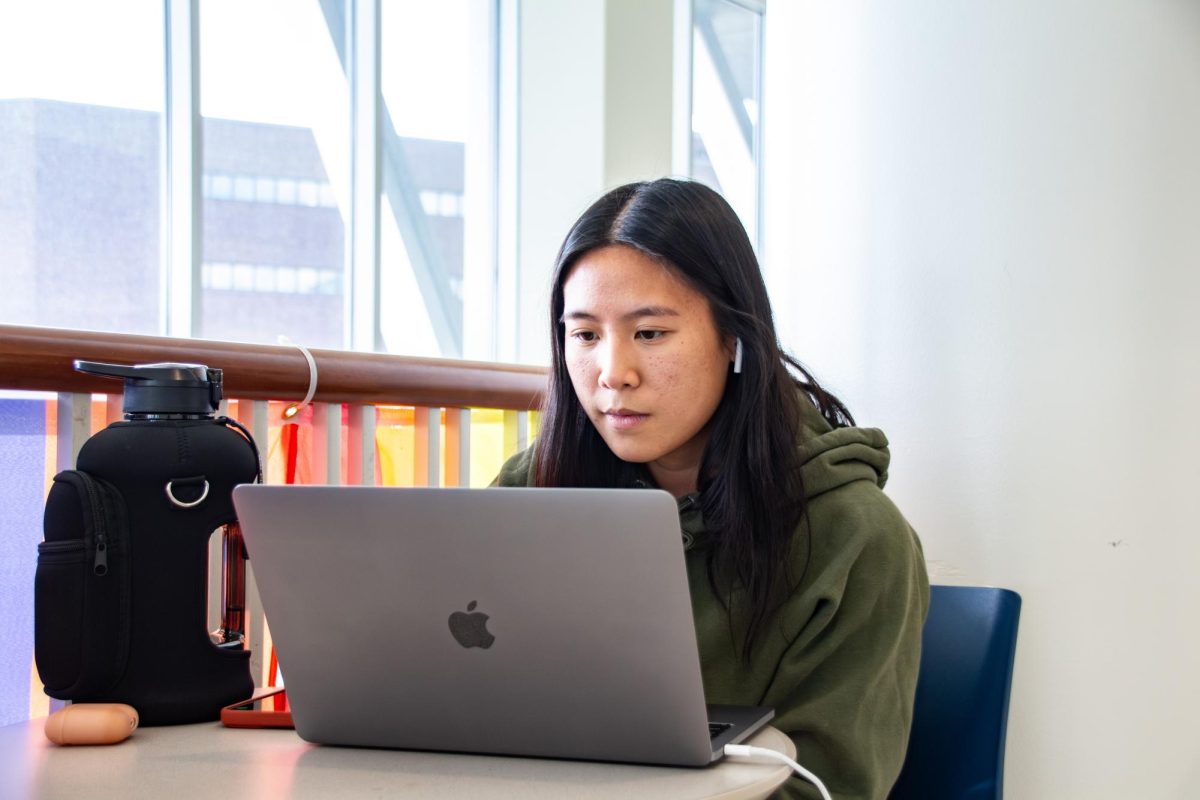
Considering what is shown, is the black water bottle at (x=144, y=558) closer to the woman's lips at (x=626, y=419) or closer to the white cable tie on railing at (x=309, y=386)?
the woman's lips at (x=626, y=419)

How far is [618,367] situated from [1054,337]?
58cm

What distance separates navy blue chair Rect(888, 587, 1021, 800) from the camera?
125 cm

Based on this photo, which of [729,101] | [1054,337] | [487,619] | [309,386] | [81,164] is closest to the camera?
[487,619]

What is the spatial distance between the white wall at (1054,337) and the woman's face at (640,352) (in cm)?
42

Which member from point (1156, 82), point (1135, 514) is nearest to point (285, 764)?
point (1135, 514)

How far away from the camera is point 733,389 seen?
4.25ft

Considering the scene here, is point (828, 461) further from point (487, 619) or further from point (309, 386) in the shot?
point (309, 386)

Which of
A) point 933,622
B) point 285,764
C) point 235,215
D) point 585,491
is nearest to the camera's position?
point 585,491

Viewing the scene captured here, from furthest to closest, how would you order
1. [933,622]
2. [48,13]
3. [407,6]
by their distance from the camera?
[407,6], [48,13], [933,622]

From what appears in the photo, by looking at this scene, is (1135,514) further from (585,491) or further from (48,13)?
(48,13)

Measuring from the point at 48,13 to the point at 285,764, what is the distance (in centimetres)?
127

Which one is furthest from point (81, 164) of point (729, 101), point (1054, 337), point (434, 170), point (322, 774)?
point (729, 101)

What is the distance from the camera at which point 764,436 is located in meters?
1.24

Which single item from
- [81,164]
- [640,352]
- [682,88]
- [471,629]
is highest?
[682,88]
